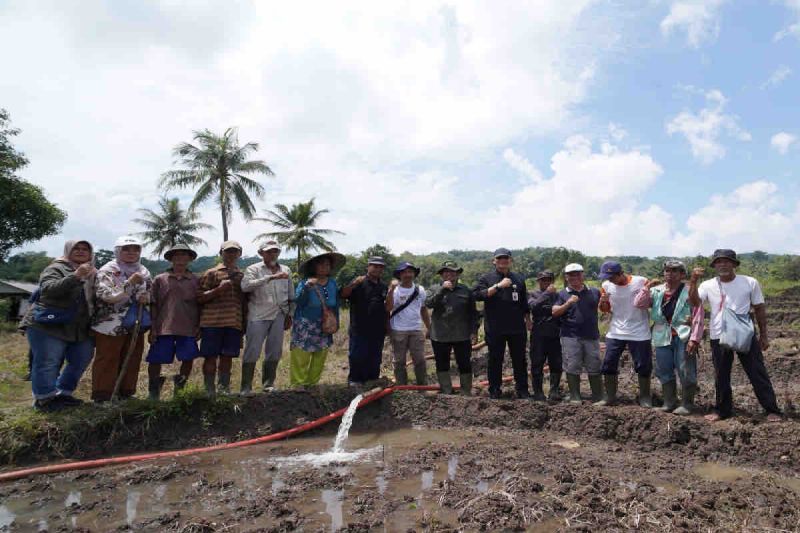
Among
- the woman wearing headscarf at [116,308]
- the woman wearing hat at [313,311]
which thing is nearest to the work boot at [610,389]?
the woman wearing hat at [313,311]

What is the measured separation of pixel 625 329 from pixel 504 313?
1460mm

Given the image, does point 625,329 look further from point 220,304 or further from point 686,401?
point 220,304

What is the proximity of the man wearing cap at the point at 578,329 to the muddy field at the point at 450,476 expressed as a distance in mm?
495

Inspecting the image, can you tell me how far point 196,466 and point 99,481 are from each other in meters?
0.82

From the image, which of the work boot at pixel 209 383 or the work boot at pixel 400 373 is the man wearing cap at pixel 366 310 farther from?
the work boot at pixel 209 383

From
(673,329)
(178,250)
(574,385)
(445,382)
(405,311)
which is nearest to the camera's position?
(178,250)

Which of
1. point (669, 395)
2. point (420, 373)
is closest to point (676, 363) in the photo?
point (669, 395)

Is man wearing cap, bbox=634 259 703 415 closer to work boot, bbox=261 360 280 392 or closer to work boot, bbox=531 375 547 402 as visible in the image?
work boot, bbox=531 375 547 402

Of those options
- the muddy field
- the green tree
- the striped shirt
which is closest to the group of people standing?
the striped shirt

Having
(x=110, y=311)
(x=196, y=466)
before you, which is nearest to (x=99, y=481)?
(x=196, y=466)

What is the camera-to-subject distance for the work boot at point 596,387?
255 inches

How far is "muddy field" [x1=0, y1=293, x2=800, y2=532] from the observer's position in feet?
12.0

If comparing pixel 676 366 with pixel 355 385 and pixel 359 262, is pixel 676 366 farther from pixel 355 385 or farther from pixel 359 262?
pixel 359 262

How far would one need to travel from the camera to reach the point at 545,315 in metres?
6.56
